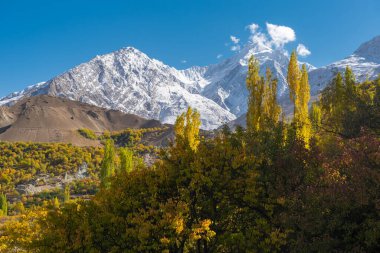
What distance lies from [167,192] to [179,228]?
383cm

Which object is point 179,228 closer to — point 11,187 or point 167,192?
point 167,192

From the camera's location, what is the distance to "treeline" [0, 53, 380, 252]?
48.5ft

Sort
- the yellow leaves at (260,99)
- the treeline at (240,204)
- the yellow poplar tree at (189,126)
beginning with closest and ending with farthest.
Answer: the treeline at (240,204) → the yellow leaves at (260,99) → the yellow poplar tree at (189,126)

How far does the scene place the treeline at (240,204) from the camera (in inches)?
582

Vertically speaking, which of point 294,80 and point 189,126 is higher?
point 294,80

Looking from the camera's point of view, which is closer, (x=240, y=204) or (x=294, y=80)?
(x=240, y=204)

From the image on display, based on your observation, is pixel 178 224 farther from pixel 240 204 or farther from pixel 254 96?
pixel 254 96

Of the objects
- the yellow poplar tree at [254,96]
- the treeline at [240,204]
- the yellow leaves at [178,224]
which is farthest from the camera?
the yellow poplar tree at [254,96]

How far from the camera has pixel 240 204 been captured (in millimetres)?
19047

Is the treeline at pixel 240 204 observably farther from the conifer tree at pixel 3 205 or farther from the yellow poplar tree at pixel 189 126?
the conifer tree at pixel 3 205

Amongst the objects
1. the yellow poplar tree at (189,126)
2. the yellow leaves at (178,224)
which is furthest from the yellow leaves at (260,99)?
the yellow leaves at (178,224)

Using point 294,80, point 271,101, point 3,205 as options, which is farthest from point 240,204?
point 3,205

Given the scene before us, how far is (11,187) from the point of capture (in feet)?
410

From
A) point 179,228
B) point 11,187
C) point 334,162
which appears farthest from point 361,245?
point 11,187
